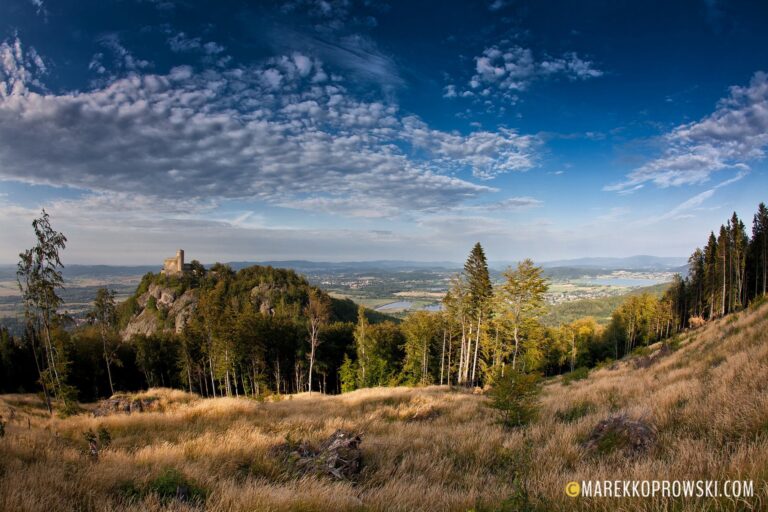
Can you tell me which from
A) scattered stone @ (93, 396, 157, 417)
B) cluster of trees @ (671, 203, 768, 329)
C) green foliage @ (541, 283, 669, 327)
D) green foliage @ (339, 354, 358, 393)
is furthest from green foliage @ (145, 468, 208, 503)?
green foliage @ (541, 283, 669, 327)

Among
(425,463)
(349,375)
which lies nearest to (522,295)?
(425,463)

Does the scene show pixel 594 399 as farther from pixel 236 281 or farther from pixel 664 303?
pixel 236 281

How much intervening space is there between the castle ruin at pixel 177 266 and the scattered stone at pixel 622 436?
418 ft

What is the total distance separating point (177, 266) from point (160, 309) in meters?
18.9

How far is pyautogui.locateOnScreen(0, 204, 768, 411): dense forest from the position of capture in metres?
27.4

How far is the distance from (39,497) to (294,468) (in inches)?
127

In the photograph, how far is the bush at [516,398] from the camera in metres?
9.32

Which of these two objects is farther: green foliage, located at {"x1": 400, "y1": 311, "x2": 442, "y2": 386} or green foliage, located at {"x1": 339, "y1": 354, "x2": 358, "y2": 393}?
green foliage, located at {"x1": 339, "y1": 354, "x2": 358, "y2": 393}

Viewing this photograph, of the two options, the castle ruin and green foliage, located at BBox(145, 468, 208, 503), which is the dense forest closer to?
green foliage, located at BBox(145, 468, 208, 503)

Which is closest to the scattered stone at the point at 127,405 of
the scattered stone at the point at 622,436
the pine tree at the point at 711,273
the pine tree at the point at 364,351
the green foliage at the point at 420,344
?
the scattered stone at the point at 622,436

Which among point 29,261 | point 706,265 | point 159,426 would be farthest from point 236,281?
point 706,265

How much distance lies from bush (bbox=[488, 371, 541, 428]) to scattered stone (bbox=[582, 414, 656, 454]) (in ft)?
9.14

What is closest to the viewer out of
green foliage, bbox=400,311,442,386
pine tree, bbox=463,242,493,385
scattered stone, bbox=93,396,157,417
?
scattered stone, bbox=93,396,157,417

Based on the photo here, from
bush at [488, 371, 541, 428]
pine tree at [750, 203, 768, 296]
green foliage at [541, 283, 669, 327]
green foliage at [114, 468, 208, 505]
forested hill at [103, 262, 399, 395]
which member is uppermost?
pine tree at [750, 203, 768, 296]
